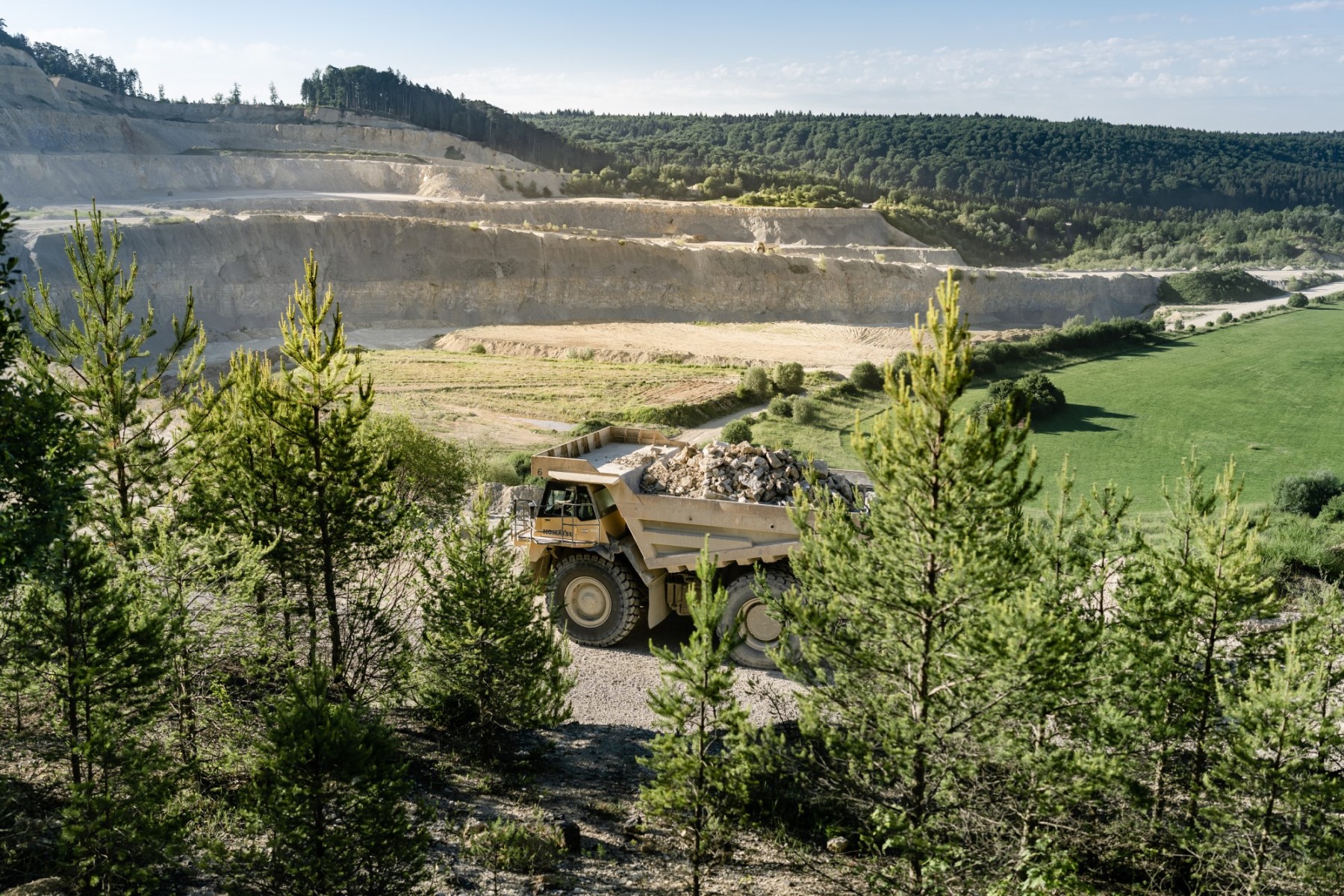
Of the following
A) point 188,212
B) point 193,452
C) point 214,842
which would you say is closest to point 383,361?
point 188,212

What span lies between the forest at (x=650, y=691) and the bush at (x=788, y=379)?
3106 centimetres

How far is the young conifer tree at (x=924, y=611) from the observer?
26.4 ft

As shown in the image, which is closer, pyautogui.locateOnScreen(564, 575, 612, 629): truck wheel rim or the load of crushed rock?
the load of crushed rock

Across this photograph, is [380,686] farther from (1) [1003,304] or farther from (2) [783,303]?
(1) [1003,304]

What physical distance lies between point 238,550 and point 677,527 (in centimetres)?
659

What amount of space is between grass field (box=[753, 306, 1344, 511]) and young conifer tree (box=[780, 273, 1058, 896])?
14.8 meters

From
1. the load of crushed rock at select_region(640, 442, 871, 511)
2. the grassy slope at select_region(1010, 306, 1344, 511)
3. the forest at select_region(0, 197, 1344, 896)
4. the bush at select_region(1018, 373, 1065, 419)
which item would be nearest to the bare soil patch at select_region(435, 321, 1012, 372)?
the grassy slope at select_region(1010, 306, 1344, 511)

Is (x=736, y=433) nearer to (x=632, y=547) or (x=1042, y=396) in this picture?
(x=1042, y=396)

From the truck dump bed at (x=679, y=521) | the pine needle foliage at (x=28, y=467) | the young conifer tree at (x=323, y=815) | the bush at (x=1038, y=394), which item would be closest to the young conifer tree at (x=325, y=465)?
the pine needle foliage at (x=28, y=467)

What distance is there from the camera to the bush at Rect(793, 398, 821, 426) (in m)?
37.0

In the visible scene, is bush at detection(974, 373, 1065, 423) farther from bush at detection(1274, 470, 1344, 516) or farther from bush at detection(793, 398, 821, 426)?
bush at detection(1274, 470, 1344, 516)

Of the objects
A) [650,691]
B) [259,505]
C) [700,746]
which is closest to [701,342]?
[259,505]

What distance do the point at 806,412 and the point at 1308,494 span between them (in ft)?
55.1

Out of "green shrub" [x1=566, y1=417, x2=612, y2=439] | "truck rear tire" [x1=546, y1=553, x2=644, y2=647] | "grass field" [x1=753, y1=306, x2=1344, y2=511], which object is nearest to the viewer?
"truck rear tire" [x1=546, y1=553, x2=644, y2=647]
